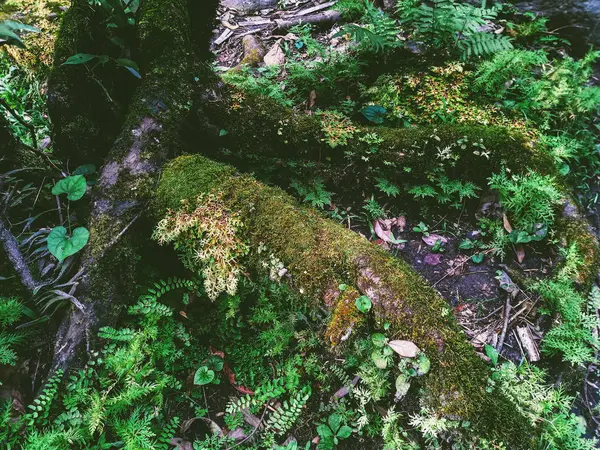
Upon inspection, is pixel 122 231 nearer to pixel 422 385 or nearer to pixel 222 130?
pixel 222 130

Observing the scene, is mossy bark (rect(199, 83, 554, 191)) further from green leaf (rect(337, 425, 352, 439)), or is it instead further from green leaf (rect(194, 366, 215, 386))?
green leaf (rect(337, 425, 352, 439))

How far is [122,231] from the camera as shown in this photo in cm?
280

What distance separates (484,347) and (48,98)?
4186mm

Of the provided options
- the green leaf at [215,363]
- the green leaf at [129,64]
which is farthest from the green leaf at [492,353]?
the green leaf at [129,64]

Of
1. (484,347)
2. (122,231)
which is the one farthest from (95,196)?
(484,347)

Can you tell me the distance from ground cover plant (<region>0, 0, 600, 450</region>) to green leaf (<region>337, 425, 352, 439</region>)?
0.06 meters

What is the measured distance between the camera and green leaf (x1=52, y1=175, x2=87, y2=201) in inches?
110

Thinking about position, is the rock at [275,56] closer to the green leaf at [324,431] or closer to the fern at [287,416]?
the fern at [287,416]

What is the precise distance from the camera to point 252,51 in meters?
5.69

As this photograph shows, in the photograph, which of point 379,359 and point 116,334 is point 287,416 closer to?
point 379,359

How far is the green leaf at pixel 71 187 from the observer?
281 centimetres

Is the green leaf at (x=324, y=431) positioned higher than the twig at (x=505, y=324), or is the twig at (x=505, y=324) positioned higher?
the green leaf at (x=324, y=431)

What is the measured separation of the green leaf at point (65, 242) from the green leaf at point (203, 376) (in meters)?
1.23

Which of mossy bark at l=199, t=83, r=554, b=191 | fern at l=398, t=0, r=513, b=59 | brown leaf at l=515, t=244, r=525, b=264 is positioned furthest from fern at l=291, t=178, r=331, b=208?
fern at l=398, t=0, r=513, b=59
